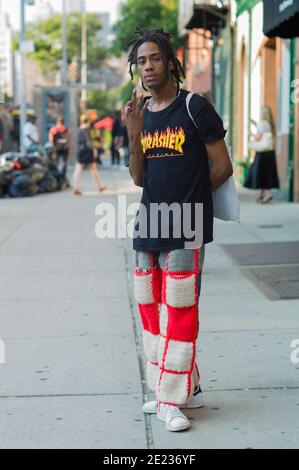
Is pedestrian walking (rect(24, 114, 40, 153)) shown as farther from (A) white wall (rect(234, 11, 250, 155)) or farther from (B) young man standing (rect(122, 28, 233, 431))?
(B) young man standing (rect(122, 28, 233, 431))

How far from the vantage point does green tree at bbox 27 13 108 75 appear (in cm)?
8956

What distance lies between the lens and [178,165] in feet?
15.5

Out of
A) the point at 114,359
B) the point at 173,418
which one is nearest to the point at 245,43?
the point at 114,359

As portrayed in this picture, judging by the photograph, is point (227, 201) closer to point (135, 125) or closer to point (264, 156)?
point (135, 125)

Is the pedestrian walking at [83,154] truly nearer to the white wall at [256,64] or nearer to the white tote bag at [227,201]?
the white wall at [256,64]

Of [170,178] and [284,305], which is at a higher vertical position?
[170,178]

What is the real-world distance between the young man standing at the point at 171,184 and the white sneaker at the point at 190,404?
0.13 meters

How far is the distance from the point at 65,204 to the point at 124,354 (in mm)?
12125

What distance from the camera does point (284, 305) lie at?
7707 millimetres

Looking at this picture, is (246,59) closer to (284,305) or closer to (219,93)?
(219,93)

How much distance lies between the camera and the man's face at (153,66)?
4719mm

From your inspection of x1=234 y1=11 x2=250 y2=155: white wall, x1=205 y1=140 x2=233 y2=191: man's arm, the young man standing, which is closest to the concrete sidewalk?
the young man standing

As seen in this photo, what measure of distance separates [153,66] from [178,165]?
18.9 inches

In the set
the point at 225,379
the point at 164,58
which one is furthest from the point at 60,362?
the point at 164,58
